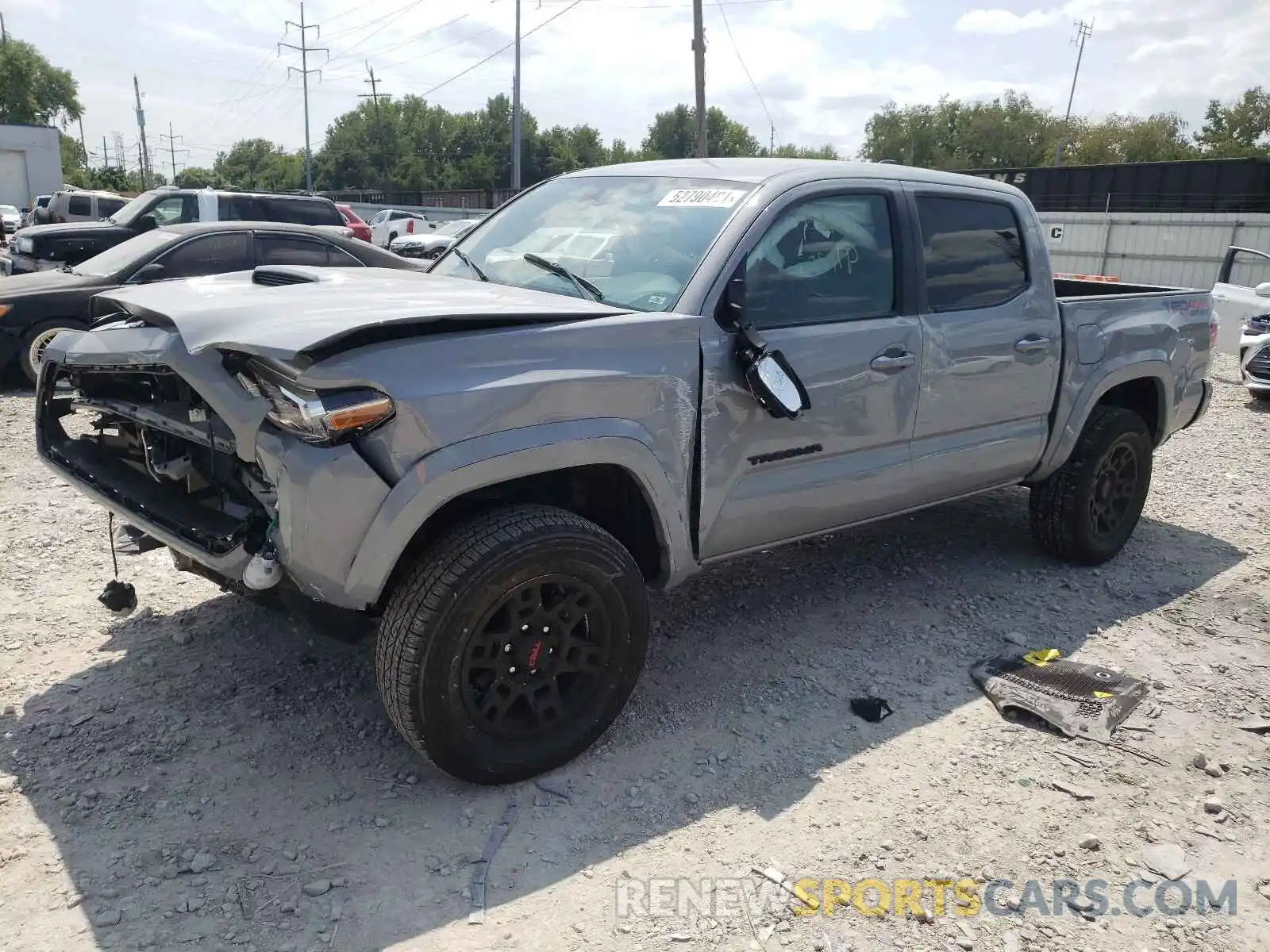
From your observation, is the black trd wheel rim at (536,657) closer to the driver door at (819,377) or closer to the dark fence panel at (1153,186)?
the driver door at (819,377)

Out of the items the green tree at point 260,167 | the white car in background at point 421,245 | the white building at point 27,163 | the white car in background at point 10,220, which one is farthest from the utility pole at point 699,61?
the green tree at point 260,167

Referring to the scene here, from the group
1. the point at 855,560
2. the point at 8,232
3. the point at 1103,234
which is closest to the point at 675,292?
the point at 855,560

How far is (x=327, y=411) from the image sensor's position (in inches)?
99.2

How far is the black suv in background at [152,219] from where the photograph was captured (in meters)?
A: 11.2

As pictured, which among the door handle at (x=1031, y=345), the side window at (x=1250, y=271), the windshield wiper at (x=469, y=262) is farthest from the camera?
the side window at (x=1250, y=271)

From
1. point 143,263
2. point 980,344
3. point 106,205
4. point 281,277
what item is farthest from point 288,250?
point 106,205

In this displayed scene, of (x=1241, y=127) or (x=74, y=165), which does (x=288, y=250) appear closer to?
(x=1241, y=127)

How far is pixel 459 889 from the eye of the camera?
2.63m

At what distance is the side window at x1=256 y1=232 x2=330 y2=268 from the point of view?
9055 millimetres

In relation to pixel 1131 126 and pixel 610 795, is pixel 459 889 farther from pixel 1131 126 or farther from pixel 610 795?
pixel 1131 126

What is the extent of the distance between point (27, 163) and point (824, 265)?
57.3 meters

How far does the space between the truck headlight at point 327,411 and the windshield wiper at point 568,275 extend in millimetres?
1093

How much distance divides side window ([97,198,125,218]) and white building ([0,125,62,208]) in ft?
105

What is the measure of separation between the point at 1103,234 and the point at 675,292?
849 inches
